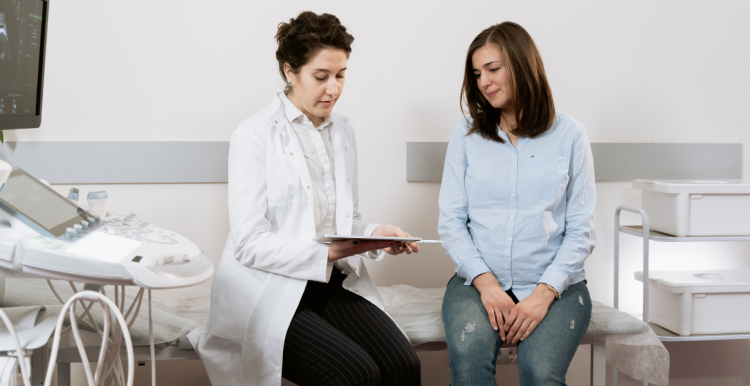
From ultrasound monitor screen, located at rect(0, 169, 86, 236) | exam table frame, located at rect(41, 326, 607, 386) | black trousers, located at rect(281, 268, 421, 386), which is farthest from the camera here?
exam table frame, located at rect(41, 326, 607, 386)

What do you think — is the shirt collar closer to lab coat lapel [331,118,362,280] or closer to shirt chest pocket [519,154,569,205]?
lab coat lapel [331,118,362,280]

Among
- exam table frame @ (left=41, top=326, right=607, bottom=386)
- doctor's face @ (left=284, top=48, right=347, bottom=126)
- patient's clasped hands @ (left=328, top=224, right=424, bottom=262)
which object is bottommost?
exam table frame @ (left=41, top=326, right=607, bottom=386)

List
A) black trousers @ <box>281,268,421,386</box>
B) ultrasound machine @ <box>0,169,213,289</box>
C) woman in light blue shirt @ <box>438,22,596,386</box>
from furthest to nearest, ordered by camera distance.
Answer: woman in light blue shirt @ <box>438,22,596,386</box> < black trousers @ <box>281,268,421,386</box> < ultrasound machine @ <box>0,169,213,289</box>

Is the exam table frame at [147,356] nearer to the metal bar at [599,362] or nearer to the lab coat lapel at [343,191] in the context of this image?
the metal bar at [599,362]

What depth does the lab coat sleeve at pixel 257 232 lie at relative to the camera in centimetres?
129

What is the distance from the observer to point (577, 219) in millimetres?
1510

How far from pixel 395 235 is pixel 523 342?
414 millimetres

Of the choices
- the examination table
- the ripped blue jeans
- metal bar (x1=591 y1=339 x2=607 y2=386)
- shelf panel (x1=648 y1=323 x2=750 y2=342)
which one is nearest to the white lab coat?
the examination table

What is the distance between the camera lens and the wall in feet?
6.29

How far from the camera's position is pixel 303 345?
125cm

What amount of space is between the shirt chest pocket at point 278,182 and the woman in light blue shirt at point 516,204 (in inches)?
18.6

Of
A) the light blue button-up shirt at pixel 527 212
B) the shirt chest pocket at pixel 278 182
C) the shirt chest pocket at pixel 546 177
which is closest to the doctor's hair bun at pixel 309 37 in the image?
the shirt chest pocket at pixel 278 182

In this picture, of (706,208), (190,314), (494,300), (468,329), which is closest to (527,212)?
(494,300)

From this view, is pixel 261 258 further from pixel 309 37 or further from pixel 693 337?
pixel 693 337
